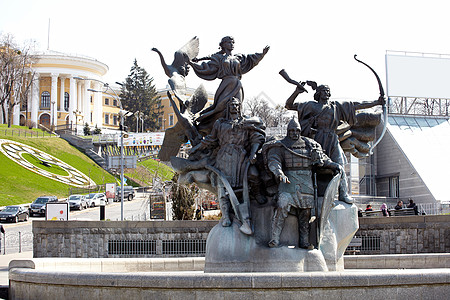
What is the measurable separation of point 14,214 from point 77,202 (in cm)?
612

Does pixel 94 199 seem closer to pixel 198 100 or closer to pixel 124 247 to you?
pixel 124 247

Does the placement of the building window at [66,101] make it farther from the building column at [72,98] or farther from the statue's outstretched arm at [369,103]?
the statue's outstretched arm at [369,103]

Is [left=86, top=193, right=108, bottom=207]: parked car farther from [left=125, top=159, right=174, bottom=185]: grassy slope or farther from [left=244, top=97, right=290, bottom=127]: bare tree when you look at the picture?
[left=244, top=97, right=290, bottom=127]: bare tree

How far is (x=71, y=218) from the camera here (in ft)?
136

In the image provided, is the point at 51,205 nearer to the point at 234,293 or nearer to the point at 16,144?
the point at 234,293

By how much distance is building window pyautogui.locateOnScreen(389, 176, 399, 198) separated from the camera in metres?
55.5

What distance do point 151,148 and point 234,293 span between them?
69104 mm

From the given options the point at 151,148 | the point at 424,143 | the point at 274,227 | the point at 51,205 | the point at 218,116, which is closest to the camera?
the point at 274,227

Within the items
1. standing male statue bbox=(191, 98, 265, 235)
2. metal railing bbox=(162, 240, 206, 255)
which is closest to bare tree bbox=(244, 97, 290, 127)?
metal railing bbox=(162, 240, 206, 255)

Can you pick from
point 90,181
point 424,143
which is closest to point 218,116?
point 424,143

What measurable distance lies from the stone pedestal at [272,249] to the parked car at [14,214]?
33.7m

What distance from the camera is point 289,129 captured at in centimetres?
1202

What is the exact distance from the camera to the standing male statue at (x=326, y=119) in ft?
42.3

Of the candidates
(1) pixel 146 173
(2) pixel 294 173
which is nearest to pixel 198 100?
(2) pixel 294 173
